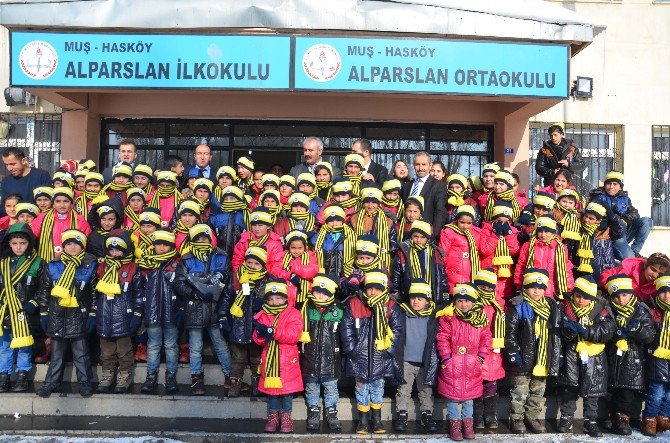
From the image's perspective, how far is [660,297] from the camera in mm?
6031

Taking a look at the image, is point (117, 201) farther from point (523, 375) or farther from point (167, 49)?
point (523, 375)

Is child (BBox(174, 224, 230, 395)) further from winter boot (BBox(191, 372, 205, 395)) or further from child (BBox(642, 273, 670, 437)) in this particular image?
child (BBox(642, 273, 670, 437))

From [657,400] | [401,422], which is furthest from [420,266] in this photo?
[657,400]

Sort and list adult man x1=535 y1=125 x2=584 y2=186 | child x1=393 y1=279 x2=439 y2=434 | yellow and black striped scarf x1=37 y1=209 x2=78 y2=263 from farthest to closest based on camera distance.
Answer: adult man x1=535 y1=125 x2=584 y2=186 < yellow and black striped scarf x1=37 y1=209 x2=78 y2=263 < child x1=393 y1=279 x2=439 y2=434

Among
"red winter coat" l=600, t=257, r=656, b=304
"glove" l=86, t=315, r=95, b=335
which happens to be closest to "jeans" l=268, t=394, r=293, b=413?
"glove" l=86, t=315, r=95, b=335

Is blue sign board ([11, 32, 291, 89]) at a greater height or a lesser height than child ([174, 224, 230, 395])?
greater

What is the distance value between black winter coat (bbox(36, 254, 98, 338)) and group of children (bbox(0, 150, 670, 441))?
18 millimetres

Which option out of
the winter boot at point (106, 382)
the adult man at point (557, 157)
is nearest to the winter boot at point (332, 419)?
the winter boot at point (106, 382)

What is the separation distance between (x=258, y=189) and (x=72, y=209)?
2.02 meters

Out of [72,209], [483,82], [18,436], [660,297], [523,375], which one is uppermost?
[483,82]

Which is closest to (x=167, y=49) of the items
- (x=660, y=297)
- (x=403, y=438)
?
(x=403, y=438)

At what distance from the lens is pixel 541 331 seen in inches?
230

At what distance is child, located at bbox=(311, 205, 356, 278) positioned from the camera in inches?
246

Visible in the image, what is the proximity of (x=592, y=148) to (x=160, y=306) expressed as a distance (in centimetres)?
763
